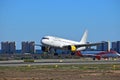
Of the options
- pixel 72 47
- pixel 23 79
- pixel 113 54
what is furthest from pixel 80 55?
pixel 23 79

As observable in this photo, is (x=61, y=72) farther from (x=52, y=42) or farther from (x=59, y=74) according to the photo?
(x=52, y=42)

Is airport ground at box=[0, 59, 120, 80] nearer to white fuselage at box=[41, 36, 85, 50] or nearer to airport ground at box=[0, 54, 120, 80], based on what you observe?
airport ground at box=[0, 54, 120, 80]

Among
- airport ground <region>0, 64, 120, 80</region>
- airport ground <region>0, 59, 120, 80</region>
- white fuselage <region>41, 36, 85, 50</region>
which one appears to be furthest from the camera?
white fuselage <region>41, 36, 85, 50</region>

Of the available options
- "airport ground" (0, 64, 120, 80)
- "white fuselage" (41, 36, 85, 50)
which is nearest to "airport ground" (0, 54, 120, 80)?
"airport ground" (0, 64, 120, 80)

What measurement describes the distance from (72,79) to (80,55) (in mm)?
105216

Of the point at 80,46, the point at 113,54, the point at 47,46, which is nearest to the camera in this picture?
the point at 47,46

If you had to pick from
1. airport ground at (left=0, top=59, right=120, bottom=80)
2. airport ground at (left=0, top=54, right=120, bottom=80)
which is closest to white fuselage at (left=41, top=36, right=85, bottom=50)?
airport ground at (left=0, top=54, right=120, bottom=80)

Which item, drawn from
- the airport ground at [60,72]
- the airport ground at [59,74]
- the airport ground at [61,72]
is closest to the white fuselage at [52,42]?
the airport ground at [61,72]

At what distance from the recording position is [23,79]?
1592 inches

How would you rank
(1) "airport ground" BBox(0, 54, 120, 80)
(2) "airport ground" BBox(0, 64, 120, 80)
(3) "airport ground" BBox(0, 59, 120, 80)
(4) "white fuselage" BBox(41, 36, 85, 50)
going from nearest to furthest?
(2) "airport ground" BBox(0, 64, 120, 80) < (3) "airport ground" BBox(0, 59, 120, 80) < (1) "airport ground" BBox(0, 54, 120, 80) < (4) "white fuselage" BBox(41, 36, 85, 50)

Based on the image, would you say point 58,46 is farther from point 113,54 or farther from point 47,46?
point 113,54

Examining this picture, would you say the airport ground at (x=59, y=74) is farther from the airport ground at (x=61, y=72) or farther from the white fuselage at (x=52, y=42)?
the white fuselage at (x=52, y=42)

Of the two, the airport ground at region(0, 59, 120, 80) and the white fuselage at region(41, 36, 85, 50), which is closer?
the airport ground at region(0, 59, 120, 80)

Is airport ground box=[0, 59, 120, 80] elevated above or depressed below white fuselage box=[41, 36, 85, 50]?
below
